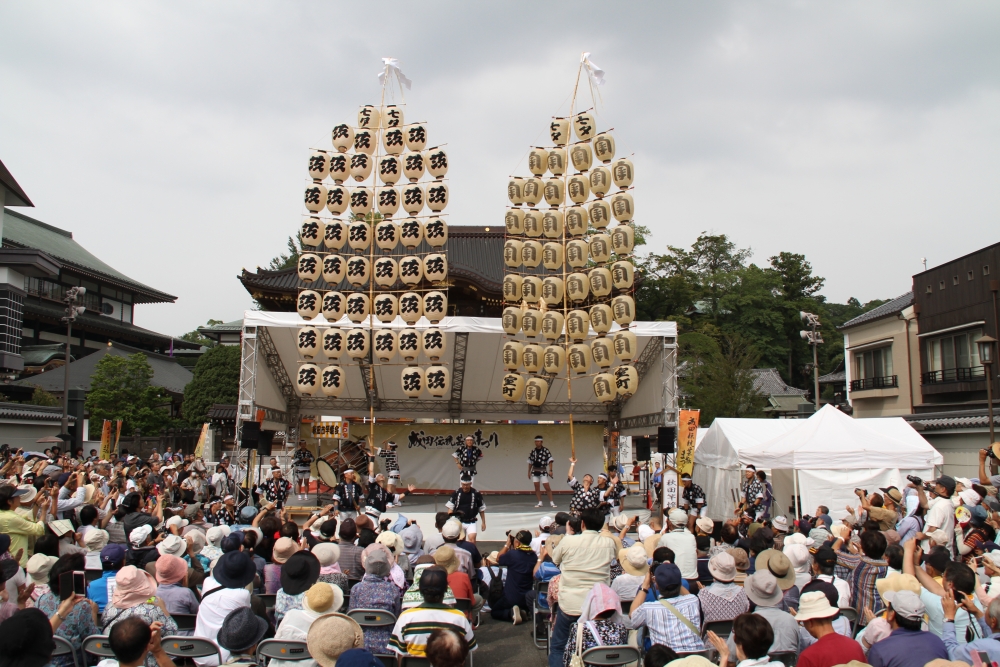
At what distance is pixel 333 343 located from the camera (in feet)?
53.1

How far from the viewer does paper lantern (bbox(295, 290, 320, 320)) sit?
1599 centimetres

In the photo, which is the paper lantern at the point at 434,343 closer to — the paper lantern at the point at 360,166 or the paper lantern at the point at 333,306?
the paper lantern at the point at 333,306

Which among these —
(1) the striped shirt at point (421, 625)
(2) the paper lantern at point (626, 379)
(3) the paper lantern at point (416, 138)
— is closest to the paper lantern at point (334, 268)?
(3) the paper lantern at point (416, 138)

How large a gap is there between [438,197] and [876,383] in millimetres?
20075

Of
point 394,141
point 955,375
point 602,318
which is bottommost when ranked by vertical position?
point 955,375

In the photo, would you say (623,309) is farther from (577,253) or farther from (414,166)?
(414,166)

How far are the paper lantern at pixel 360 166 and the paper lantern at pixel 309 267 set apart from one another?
2.25 m

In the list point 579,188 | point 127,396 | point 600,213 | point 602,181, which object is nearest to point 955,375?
point 600,213

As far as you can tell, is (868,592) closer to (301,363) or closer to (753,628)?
(753,628)

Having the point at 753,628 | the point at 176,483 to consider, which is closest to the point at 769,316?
the point at 176,483

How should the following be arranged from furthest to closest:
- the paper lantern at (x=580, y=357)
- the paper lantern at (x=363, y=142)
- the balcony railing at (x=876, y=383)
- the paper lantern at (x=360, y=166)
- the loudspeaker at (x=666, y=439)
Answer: the balcony railing at (x=876, y=383), the paper lantern at (x=363, y=142), the paper lantern at (x=360, y=166), the paper lantern at (x=580, y=357), the loudspeaker at (x=666, y=439)

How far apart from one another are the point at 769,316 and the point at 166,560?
36.7m

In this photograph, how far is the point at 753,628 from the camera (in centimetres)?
322

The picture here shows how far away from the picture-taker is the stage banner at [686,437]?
591 inches
